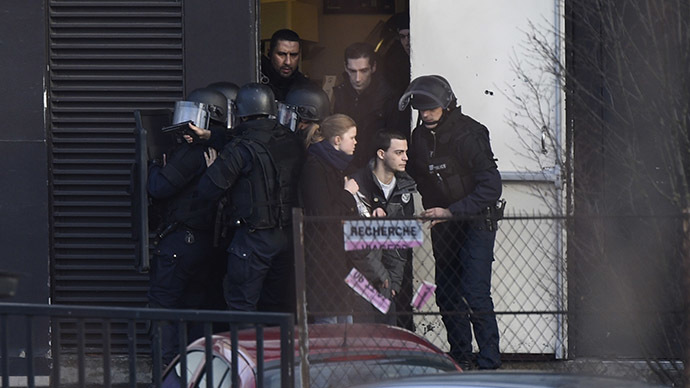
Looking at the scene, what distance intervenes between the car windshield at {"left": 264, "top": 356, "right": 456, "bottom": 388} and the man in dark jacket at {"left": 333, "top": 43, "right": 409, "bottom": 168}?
373 cm

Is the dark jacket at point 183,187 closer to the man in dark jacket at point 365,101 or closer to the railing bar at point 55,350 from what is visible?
the man in dark jacket at point 365,101

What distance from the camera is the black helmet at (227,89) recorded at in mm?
9297

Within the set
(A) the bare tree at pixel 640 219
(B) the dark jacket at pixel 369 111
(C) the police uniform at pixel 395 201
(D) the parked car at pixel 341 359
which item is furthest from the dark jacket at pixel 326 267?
(B) the dark jacket at pixel 369 111

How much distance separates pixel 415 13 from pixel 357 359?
392 cm

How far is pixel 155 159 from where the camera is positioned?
9.22m

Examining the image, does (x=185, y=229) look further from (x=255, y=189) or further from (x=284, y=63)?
(x=284, y=63)

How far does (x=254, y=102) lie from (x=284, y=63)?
1594 mm

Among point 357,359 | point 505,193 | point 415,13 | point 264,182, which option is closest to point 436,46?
point 415,13

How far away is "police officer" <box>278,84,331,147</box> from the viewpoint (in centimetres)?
930

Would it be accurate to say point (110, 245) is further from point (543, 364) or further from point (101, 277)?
point (543, 364)

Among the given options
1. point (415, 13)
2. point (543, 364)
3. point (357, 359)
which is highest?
point (415, 13)

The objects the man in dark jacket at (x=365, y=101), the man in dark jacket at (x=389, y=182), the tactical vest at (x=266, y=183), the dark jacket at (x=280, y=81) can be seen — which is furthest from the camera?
the dark jacket at (x=280, y=81)

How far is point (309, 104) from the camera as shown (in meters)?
9.33

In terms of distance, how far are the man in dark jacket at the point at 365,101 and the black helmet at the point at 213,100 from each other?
4.48 feet
